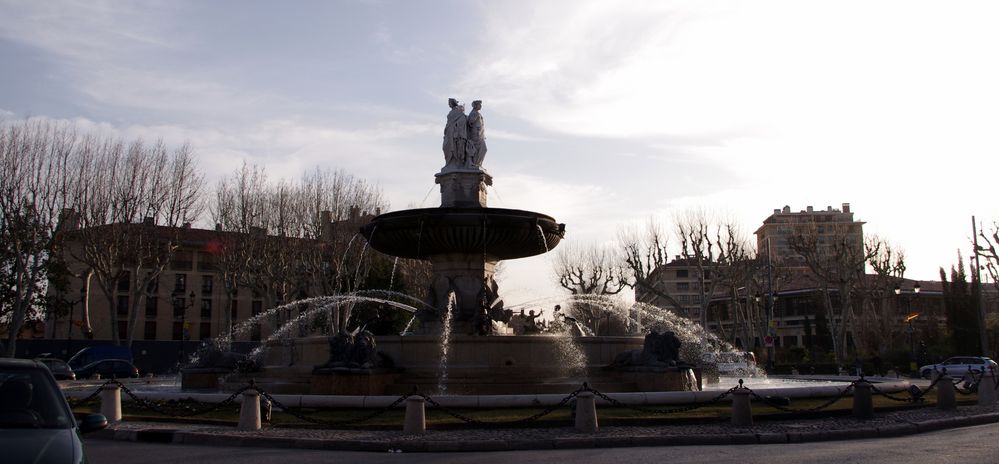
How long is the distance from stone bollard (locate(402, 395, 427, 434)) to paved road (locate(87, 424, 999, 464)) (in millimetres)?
1222

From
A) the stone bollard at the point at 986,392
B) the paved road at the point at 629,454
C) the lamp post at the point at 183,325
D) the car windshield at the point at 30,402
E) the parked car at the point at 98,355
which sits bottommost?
the paved road at the point at 629,454

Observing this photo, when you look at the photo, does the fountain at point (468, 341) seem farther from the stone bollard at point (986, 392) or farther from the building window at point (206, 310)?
the building window at point (206, 310)

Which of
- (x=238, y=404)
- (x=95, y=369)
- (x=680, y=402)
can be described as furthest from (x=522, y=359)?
(x=95, y=369)

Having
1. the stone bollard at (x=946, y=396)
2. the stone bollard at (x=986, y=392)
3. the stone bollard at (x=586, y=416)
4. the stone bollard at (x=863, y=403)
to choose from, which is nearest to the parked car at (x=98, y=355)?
the stone bollard at (x=586, y=416)

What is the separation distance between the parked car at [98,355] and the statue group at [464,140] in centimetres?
2077

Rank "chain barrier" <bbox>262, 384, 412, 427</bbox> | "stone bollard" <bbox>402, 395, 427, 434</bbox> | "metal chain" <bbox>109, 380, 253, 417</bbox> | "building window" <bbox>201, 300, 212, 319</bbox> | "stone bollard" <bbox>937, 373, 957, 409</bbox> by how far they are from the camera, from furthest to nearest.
→ "building window" <bbox>201, 300, 212, 319</bbox>, "stone bollard" <bbox>937, 373, 957, 409</bbox>, "metal chain" <bbox>109, 380, 253, 417</bbox>, "chain barrier" <bbox>262, 384, 412, 427</bbox>, "stone bollard" <bbox>402, 395, 427, 434</bbox>

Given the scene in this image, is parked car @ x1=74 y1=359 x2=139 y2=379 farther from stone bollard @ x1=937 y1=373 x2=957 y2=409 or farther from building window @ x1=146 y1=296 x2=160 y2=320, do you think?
building window @ x1=146 y1=296 x2=160 y2=320

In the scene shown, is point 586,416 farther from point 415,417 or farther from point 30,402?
point 30,402

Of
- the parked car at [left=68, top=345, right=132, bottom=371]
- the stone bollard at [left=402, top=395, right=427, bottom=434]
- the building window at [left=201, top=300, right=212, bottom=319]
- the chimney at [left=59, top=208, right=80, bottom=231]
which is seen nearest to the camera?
the stone bollard at [left=402, top=395, right=427, bottom=434]

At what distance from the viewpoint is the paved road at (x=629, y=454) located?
947 centimetres

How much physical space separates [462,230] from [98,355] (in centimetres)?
2395

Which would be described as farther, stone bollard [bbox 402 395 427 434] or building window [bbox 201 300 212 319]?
building window [bbox 201 300 212 319]

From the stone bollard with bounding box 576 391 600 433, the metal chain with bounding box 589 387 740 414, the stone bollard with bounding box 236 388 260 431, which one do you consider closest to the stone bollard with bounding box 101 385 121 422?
the stone bollard with bounding box 236 388 260 431

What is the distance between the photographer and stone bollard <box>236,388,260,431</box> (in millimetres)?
12133
